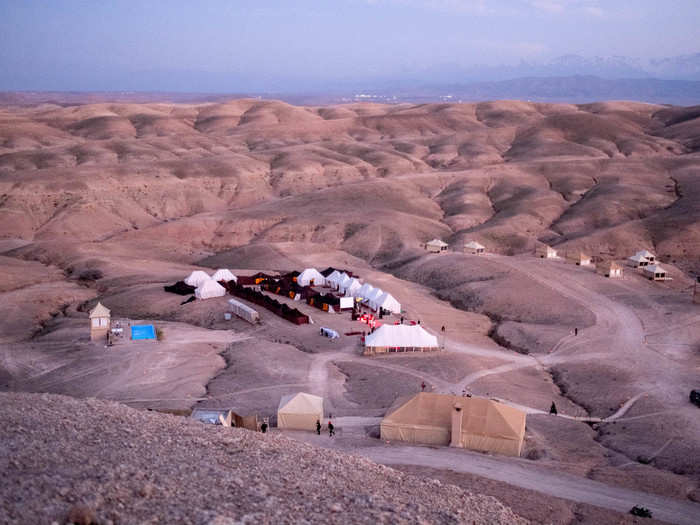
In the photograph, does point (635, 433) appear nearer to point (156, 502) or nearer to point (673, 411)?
point (673, 411)

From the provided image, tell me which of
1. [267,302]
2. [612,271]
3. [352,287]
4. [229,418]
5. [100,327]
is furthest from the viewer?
[612,271]

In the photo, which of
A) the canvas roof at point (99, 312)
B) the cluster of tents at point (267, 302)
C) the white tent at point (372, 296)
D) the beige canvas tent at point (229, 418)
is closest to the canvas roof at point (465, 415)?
the beige canvas tent at point (229, 418)

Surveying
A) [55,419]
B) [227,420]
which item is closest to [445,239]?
[227,420]

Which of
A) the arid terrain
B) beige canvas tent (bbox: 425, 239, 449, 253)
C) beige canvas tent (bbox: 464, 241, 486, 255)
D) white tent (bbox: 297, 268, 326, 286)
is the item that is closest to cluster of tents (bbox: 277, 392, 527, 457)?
the arid terrain

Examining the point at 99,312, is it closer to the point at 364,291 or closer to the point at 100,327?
the point at 100,327

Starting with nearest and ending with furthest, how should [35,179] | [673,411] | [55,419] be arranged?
[55,419] → [673,411] → [35,179]

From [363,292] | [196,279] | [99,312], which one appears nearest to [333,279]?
[363,292]

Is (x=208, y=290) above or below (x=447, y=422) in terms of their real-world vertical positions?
below
